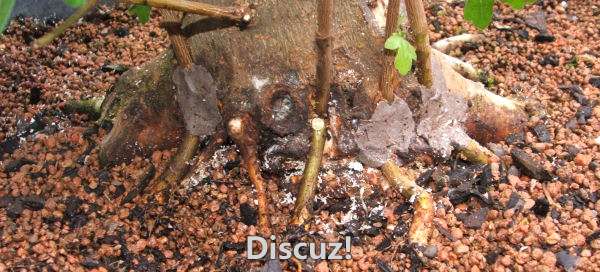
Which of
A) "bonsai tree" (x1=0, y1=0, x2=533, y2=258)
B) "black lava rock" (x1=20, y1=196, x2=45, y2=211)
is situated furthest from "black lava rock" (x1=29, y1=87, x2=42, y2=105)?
"bonsai tree" (x1=0, y1=0, x2=533, y2=258)

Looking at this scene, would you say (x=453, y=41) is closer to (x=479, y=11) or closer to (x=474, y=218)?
(x=474, y=218)

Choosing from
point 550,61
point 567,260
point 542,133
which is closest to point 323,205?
point 567,260

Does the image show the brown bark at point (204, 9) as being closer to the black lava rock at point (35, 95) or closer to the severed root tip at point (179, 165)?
the severed root tip at point (179, 165)

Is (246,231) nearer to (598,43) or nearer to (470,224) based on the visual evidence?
(470,224)

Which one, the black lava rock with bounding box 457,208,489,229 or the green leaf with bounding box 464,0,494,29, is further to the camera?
the black lava rock with bounding box 457,208,489,229

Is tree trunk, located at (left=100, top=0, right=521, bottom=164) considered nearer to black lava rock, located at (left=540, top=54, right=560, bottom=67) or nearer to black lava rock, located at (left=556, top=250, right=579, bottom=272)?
black lava rock, located at (left=556, top=250, right=579, bottom=272)

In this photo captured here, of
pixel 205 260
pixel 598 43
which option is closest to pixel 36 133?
pixel 205 260
